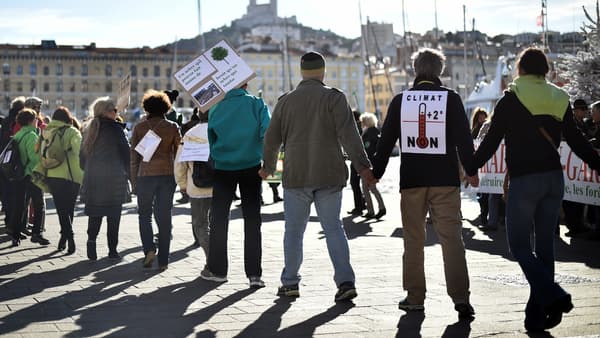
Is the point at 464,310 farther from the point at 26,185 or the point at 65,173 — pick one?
the point at 26,185

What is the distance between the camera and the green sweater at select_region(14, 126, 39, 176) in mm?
13797

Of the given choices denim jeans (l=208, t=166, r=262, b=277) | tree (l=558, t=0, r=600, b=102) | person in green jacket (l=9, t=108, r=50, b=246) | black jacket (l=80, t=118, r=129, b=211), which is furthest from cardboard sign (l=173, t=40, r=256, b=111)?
tree (l=558, t=0, r=600, b=102)

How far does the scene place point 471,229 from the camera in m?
14.9

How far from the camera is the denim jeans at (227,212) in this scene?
9.36 meters

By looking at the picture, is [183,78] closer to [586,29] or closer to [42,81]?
[586,29]

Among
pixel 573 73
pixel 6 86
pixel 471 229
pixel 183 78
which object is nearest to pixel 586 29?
pixel 573 73

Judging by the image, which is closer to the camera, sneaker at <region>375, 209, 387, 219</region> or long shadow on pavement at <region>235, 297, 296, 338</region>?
long shadow on pavement at <region>235, 297, 296, 338</region>

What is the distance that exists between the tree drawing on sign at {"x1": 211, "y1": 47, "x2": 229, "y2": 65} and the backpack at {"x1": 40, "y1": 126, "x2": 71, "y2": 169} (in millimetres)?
2776

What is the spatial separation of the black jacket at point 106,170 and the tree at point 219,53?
5.24ft

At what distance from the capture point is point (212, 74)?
10484mm

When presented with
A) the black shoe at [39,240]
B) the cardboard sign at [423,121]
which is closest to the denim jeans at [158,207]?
the black shoe at [39,240]

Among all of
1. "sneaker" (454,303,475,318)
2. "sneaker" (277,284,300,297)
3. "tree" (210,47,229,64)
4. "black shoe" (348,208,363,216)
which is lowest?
"black shoe" (348,208,363,216)

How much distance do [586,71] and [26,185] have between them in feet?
31.4

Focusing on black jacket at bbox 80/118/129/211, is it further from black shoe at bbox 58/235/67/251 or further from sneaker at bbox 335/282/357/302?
sneaker at bbox 335/282/357/302
